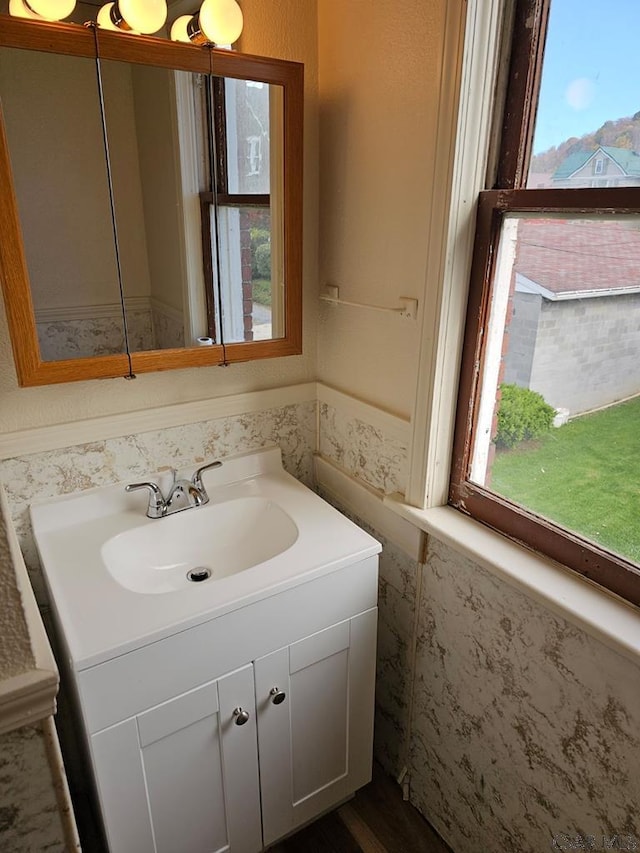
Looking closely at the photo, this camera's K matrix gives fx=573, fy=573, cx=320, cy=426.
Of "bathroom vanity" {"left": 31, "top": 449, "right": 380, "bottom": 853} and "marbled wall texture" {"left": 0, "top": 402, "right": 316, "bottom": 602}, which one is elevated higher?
"marbled wall texture" {"left": 0, "top": 402, "right": 316, "bottom": 602}

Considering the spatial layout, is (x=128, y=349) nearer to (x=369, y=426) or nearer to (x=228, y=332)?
(x=228, y=332)

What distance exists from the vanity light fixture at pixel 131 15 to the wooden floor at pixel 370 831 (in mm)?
1872

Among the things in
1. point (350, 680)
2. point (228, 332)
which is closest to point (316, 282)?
point (228, 332)

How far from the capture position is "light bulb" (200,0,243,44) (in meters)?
1.17

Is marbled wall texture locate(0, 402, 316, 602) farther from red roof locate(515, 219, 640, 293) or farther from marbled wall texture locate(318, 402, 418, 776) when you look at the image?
red roof locate(515, 219, 640, 293)

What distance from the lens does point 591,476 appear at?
3.34 feet

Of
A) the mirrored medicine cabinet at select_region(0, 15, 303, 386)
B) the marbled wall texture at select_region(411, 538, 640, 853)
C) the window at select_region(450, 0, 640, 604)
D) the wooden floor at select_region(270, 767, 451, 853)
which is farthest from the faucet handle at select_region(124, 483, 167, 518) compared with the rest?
the wooden floor at select_region(270, 767, 451, 853)

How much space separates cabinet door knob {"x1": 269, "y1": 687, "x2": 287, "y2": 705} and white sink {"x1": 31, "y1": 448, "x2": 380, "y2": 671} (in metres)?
0.24

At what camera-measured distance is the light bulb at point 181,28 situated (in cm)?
120

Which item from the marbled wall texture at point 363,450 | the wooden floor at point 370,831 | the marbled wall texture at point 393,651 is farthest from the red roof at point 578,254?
the wooden floor at point 370,831

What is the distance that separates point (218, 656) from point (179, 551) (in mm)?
340

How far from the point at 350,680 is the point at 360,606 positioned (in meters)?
0.20

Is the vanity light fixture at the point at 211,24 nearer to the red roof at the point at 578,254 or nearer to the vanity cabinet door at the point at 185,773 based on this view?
the red roof at the point at 578,254

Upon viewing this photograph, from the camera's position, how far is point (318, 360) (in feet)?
5.35
